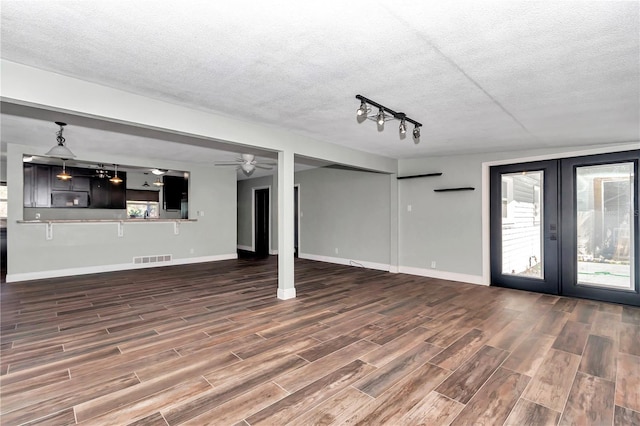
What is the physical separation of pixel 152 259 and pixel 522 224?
24.4 ft

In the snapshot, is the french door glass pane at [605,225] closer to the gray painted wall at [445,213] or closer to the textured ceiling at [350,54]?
the gray painted wall at [445,213]

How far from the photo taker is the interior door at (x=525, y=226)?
194 inches

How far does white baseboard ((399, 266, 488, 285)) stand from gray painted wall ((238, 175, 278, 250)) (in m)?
4.23

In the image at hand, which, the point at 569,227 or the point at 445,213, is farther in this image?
the point at 445,213

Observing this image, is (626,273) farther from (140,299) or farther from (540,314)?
(140,299)

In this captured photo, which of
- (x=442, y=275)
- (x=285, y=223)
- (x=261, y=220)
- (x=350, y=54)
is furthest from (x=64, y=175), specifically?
(x=442, y=275)

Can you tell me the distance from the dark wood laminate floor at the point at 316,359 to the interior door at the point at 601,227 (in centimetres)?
43

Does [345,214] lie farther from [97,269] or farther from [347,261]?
[97,269]

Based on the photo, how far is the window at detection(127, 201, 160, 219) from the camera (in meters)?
9.46

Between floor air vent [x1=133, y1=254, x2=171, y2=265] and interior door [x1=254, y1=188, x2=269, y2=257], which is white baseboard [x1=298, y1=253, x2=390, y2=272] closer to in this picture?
interior door [x1=254, y1=188, x2=269, y2=257]

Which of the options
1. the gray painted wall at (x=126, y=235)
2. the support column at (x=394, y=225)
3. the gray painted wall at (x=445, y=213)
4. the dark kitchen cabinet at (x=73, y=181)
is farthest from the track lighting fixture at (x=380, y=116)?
the dark kitchen cabinet at (x=73, y=181)

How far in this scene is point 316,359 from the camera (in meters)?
2.61

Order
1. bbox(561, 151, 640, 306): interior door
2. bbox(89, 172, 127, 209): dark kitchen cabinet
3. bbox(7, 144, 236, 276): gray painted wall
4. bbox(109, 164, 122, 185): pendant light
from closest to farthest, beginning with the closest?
bbox(561, 151, 640, 306): interior door → bbox(7, 144, 236, 276): gray painted wall → bbox(109, 164, 122, 185): pendant light → bbox(89, 172, 127, 209): dark kitchen cabinet

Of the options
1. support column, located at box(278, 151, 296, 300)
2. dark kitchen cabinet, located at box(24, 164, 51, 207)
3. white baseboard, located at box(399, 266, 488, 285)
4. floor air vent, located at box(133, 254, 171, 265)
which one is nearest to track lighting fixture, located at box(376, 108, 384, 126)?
support column, located at box(278, 151, 296, 300)
